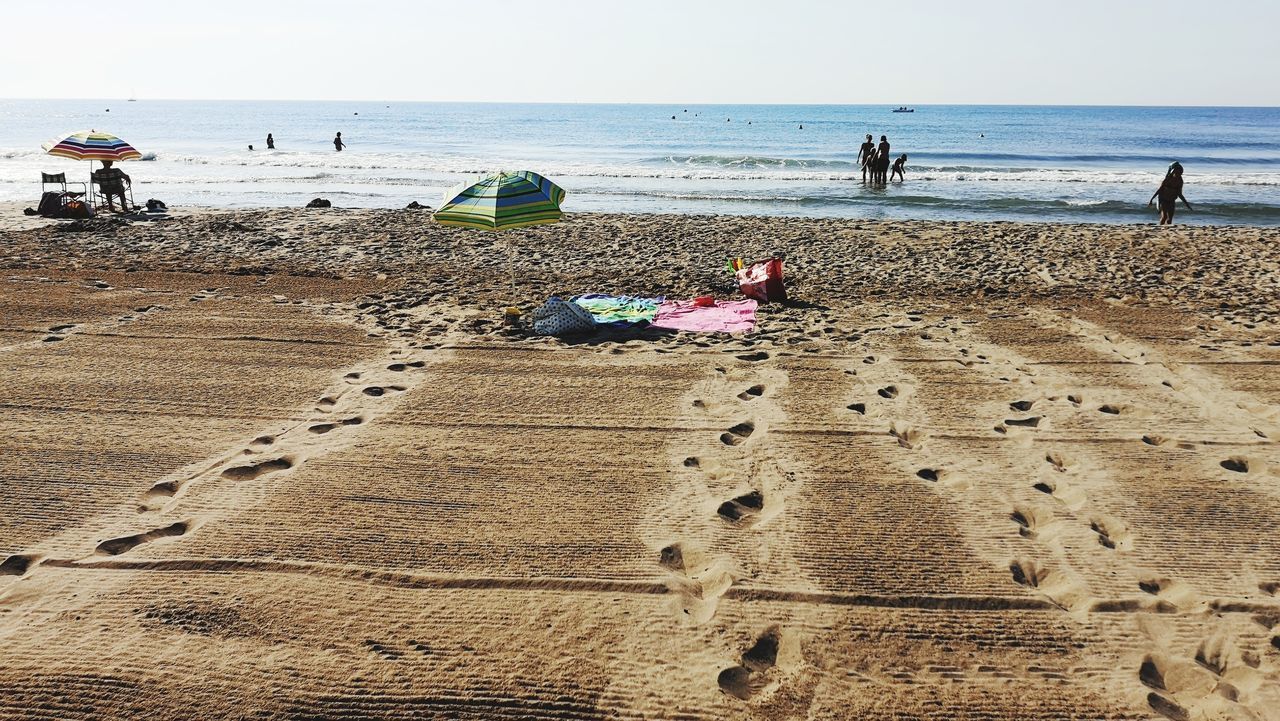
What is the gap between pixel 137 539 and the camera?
3867 millimetres

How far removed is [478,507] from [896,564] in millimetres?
2107

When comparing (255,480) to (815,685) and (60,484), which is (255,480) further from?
(815,685)

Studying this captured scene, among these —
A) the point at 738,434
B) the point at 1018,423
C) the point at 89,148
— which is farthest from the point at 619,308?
the point at 89,148

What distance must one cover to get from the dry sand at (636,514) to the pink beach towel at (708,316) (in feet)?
0.90

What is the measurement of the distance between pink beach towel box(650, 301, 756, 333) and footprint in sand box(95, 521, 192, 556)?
485 centimetres

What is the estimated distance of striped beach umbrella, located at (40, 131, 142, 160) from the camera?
49.0 feet

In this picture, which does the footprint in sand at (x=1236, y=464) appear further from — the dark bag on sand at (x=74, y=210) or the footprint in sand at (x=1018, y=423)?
the dark bag on sand at (x=74, y=210)

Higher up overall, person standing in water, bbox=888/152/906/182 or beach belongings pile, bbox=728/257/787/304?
person standing in water, bbox=888/152/906/182

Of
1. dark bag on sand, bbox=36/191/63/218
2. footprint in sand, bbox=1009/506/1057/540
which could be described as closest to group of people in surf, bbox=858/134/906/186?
dark bag on sand, bbox=36/191/63/218

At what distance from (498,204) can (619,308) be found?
165cm

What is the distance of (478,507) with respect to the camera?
14.1ft

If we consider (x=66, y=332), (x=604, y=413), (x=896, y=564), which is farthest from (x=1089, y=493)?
(x=66, y=332)

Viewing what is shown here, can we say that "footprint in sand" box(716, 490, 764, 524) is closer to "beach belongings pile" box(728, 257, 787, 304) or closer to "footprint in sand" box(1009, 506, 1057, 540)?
"footprint in sand" box(1009, 506, 1057, 540)

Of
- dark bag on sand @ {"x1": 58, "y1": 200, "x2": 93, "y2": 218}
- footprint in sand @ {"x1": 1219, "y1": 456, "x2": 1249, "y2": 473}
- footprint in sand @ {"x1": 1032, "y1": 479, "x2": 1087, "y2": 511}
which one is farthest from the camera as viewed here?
dark bag on sand @ {"x1": 58, "y1": 200, "x2": 93, "y2": 218}
